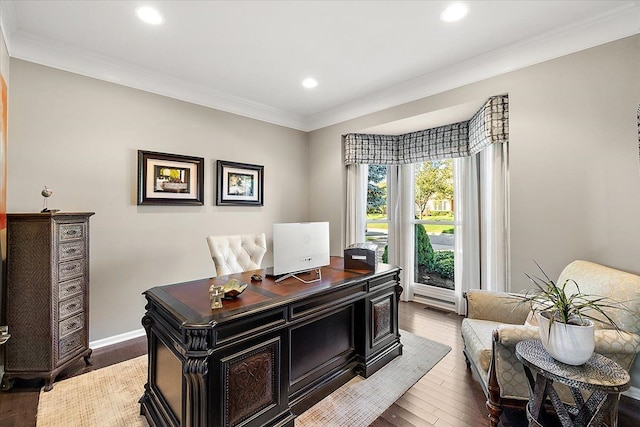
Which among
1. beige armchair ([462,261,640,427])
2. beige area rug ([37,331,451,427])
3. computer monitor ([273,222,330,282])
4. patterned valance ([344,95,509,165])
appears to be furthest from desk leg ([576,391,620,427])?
patterned valance ([344,95,509,165])

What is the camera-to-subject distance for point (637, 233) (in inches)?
79.9

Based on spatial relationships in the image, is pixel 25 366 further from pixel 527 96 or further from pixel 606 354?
pixel 527 96

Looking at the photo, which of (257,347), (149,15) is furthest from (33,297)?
(149,15)

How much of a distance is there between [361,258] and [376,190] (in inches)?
87.4

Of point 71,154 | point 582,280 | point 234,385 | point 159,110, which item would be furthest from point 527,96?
point 71,154

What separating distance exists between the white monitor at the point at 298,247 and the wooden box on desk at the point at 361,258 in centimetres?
30

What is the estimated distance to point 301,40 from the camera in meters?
2.48

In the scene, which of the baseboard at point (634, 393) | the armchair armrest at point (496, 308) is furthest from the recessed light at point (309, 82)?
the baseboard at point (634, 393)

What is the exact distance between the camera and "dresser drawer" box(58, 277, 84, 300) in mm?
2211

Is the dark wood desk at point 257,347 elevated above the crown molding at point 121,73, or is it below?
below

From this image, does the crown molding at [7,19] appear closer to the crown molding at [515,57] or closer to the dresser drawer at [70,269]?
the dresser drawer at [70,269]

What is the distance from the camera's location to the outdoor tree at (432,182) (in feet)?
12.9

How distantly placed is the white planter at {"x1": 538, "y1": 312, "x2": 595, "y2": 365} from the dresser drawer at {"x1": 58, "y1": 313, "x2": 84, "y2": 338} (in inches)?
133

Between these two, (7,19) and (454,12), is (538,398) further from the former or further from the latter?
(7,19)
